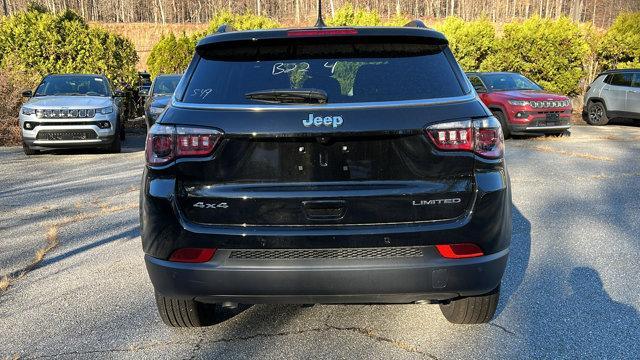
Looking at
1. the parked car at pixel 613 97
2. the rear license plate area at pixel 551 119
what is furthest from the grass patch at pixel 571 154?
the parked car at pixel 613 97

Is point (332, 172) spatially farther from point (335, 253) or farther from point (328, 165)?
point (335, 253)

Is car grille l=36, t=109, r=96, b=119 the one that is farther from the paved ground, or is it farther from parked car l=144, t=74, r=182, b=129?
the paved ground

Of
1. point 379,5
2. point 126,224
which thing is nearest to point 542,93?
point 126,224

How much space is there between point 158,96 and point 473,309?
441 inches

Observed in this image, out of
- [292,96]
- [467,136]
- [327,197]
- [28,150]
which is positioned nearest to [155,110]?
[28,150]

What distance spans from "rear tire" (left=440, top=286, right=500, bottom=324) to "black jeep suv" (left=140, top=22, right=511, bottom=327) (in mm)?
474

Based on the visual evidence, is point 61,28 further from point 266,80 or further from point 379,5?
point 379,5

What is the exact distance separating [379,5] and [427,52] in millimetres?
61138

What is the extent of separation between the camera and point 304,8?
62.5 metres

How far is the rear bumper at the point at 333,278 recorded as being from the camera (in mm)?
2588

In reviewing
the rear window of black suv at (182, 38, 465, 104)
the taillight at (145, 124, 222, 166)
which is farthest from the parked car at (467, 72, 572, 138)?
the taillight at (145, 124, 222, 166)

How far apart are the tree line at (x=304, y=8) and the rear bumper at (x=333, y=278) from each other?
187 ft

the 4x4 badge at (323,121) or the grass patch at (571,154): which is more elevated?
the 4x4 badge at (323,121)

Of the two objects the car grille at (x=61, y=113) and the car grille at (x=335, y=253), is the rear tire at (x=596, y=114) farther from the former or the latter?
the car grille at (x=335, y=253)
